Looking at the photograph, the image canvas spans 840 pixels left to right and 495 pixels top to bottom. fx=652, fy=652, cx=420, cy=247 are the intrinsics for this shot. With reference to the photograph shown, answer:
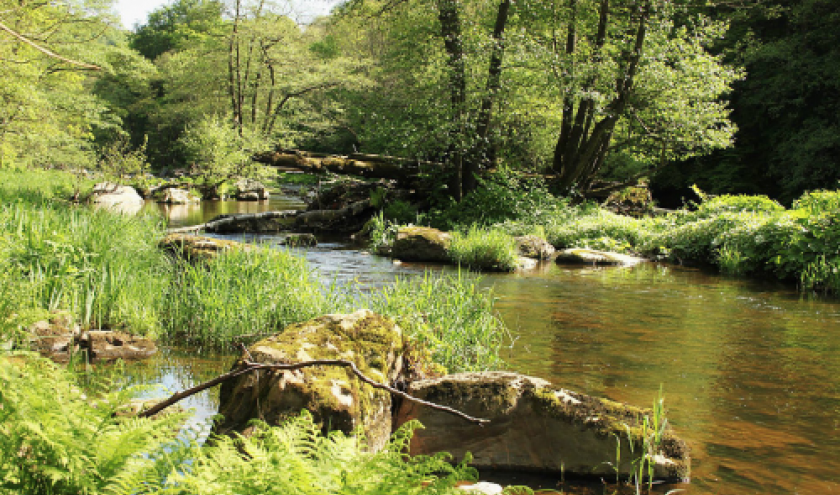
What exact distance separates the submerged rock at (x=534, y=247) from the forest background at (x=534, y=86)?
3.85 m

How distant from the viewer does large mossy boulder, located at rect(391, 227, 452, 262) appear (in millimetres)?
14070

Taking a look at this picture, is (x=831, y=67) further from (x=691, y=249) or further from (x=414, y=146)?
(x=414, y=146)

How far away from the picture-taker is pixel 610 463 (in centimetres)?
394

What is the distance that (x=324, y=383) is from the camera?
3742 mm

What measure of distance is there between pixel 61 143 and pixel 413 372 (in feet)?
105

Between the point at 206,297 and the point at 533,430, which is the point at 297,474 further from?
the point at 206,297

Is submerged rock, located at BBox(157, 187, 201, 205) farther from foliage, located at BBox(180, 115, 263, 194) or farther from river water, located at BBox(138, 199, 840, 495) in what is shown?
river water, located at BBox(138, 199, 840, 495)

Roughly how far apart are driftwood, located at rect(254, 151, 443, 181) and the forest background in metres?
0.64

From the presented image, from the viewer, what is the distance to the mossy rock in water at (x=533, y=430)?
4.02 metres

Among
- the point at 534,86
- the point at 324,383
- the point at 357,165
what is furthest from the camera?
the point at 357,165

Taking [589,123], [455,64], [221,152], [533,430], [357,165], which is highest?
[455,64]

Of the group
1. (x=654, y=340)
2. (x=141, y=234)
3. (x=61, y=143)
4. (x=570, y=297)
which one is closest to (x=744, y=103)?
(x=570, y=297)

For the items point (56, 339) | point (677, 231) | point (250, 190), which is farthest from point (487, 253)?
point (250, 190)

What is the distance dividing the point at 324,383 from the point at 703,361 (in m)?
4.56
